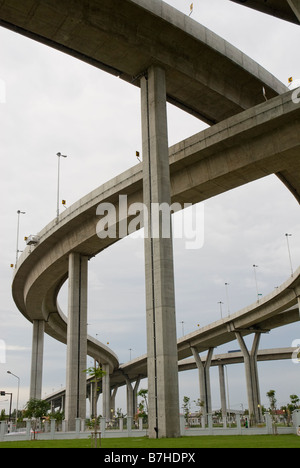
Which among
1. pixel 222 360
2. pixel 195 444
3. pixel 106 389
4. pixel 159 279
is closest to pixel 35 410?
pixel 159 279

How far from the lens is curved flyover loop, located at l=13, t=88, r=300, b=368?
91.0 feet

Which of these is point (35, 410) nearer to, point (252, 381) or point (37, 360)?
point (37, 360)

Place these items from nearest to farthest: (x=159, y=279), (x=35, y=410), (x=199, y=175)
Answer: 1. (x=159, y=279)
2. (x=199, y=175)
3. (x=35, y=410)

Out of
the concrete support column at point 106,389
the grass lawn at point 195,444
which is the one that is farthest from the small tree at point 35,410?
the concrete support column at point 106,389

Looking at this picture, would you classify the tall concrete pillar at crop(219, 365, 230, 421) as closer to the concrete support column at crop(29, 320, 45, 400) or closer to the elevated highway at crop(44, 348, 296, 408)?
the elevated highway at crop(44, 348, 296, 408)

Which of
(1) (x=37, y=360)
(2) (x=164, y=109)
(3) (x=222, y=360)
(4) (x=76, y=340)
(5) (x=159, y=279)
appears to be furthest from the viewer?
(3) (x=222, y=360)

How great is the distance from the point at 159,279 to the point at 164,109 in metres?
9.66

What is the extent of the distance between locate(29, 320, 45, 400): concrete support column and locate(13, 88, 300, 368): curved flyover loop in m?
19.5

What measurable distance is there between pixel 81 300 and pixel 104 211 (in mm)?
10003

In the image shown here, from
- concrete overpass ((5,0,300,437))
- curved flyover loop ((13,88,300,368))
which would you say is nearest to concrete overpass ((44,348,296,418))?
curved flyover loop ((13,88,300,368))

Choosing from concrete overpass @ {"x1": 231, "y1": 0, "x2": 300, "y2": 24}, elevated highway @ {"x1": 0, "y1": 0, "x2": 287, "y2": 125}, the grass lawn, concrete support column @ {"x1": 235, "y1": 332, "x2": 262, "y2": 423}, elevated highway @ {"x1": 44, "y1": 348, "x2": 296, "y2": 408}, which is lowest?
the grass lawn

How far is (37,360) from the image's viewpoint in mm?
61375

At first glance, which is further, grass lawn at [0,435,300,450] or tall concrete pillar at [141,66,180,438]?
tall concrete pillar at [141,66,180,438]
